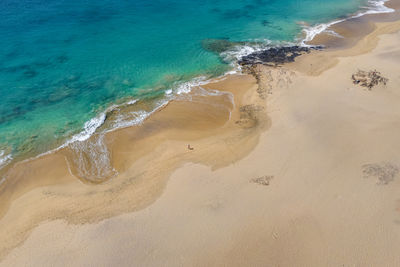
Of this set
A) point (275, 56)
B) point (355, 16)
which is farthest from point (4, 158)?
point (355, 16)

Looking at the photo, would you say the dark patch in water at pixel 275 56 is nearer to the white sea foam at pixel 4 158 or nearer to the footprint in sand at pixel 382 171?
the footprint in sand at pixel 382 171

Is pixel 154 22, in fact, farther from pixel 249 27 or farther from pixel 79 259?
pixel 79 259

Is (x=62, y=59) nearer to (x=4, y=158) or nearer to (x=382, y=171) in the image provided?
(x=4, y=158)

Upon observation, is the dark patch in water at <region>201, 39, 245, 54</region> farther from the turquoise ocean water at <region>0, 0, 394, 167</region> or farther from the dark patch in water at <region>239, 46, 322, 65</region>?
the dark patch in water at <region>239, 46, 322, 65</region>

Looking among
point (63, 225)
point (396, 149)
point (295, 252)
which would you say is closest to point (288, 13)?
point (396, 149)

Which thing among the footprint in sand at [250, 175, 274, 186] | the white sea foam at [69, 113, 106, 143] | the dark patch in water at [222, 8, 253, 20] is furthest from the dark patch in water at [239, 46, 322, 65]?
the white sea foam at [69, 113, 106, 143]

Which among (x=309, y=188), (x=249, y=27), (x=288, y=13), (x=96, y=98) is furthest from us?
(x=288, y=13)
